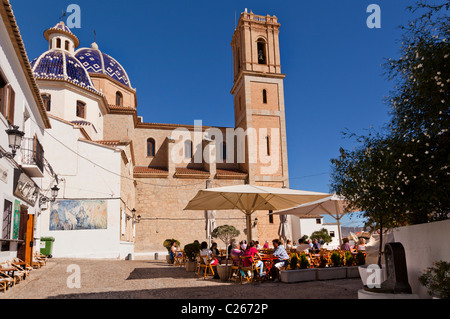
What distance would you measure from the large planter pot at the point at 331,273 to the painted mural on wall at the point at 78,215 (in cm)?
1279

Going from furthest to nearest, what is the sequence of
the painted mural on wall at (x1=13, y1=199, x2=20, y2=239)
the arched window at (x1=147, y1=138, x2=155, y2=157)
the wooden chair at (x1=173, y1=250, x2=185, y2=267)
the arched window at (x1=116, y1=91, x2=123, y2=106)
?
1. the arched window at (x1=147, y1=138, x2=155, y2=157)
2. the arched window at (x1=116, y1=91, x2=123, y2=106)
3. the wooden chair at (x1=173, y1=250, x2=185, y2=267)
4. the painted mural on wall at (x1=13, y1=199, x2=20, y2=239)

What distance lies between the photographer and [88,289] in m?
8.30

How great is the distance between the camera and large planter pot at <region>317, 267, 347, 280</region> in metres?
9.36

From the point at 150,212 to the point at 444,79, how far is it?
25029 mm

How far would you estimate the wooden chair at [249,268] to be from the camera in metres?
9.10

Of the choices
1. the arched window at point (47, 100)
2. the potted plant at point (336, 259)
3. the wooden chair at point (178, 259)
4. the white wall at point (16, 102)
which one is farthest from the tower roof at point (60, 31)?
the potted plant at point (336, 259)

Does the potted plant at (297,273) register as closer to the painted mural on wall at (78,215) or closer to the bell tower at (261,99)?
the painted mural on wall at (78,215)

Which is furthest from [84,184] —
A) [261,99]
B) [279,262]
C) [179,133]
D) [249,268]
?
[261,99]

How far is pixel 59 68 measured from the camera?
24891 mm

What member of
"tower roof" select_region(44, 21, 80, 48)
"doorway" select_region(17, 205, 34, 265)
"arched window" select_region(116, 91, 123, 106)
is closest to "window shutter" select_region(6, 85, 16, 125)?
"doorway" select_region(17, 205, 34, 265)

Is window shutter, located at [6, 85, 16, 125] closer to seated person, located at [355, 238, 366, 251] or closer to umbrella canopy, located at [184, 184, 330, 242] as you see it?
umbrella canopy, located at [184, 184, 330, 242]

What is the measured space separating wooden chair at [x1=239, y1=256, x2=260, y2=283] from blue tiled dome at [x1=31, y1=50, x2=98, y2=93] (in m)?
19.9
